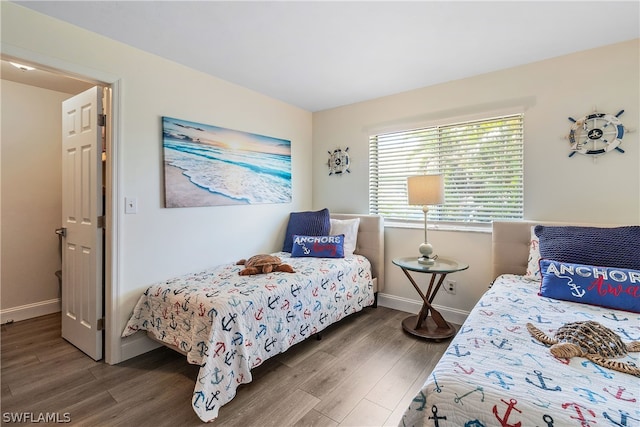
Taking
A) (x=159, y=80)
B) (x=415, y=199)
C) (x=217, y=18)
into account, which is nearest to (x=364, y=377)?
(x=415, y=199)

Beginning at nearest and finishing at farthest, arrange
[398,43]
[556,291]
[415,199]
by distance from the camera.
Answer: [556,291] < [398,43] < [415,199]

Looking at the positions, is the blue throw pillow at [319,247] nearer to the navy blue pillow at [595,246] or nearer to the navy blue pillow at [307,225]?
the navy blue pillow at [307,225]

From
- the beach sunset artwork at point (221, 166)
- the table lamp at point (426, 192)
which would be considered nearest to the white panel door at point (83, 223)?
the beach sunset artwork at point (221, 166)

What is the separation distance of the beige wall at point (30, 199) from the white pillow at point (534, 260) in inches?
182

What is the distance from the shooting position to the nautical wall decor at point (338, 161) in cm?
370

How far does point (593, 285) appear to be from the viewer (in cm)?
174

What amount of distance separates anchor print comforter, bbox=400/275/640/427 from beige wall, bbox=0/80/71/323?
12.9 feet

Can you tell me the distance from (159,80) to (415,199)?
2.40m

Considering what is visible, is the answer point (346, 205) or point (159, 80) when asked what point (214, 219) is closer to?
point (159, 80)

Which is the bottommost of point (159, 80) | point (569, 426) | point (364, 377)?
point (364, 377)

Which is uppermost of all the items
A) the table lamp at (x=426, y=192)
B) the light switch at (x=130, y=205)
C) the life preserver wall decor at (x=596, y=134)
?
the life preserver wall decor at (x=596, y=134)

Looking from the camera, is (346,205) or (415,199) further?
(346,205)

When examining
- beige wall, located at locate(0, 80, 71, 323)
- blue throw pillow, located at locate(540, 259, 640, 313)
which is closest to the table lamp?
blue throw pillow, located at locate(540, 259, 640, 313)

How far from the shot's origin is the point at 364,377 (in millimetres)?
2066
